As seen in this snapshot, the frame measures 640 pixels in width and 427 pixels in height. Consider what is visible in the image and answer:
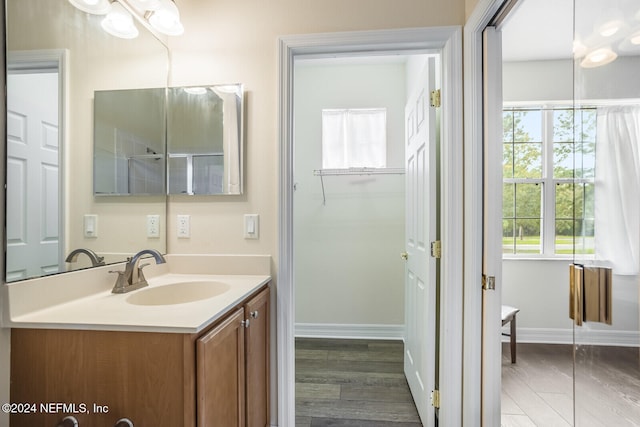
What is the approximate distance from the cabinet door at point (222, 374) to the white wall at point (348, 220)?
1.80 m

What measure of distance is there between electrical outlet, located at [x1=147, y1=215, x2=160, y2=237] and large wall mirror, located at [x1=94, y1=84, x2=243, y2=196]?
0.13m

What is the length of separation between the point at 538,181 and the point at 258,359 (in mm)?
3060

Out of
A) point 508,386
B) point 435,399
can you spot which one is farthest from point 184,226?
point 508,386

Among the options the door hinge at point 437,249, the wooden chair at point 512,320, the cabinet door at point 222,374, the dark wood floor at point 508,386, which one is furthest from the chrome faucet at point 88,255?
the wooden chair at point 512,320

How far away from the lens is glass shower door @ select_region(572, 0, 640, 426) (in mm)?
792

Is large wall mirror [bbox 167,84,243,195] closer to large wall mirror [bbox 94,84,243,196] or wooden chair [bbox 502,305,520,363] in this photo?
large wall mirror [bbox 94,84,243,196]

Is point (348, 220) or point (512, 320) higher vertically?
point (348, 220)

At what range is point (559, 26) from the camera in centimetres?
236

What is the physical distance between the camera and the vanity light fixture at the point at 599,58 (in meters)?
0.84

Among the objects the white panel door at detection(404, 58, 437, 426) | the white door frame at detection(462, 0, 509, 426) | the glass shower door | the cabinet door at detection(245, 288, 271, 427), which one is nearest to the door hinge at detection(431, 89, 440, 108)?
the white panel door at detection(404, 58, 437, 426)

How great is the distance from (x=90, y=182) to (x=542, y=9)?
116 inches

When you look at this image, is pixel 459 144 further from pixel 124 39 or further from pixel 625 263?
pixel 124 39

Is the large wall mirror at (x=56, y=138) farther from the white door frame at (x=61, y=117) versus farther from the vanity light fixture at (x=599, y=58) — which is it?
the vanity light fixture at (x=599, y=58)

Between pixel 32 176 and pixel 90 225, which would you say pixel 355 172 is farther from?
pixel 32 176
